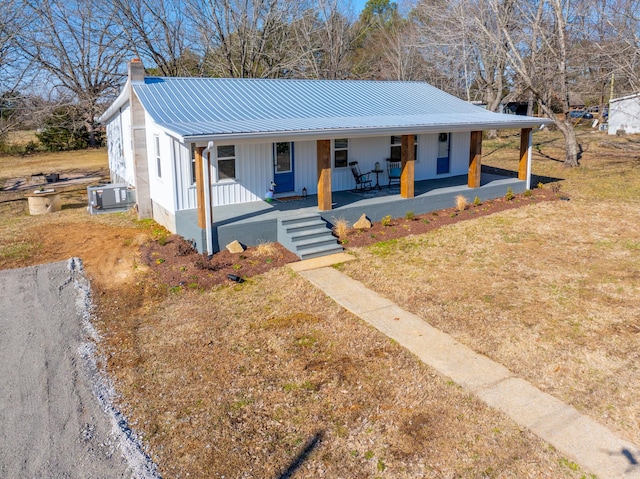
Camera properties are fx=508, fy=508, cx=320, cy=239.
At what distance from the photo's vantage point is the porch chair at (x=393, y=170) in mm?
16109

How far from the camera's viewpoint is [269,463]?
502 centimetres

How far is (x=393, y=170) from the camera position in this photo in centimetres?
1611

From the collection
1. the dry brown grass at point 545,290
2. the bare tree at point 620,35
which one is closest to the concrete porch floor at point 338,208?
the dry brown grass at point 545,290

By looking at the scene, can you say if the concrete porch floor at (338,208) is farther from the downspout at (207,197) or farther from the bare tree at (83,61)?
the bare tree at (83,61)

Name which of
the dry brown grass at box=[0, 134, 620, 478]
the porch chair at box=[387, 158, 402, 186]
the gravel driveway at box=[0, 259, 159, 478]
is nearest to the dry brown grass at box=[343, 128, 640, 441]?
the dry brown grass at box=[0, 134, 620, 478]

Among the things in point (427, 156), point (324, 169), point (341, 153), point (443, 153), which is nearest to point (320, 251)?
point (324, 169)

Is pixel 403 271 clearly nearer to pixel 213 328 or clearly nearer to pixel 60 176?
pixel 213 328

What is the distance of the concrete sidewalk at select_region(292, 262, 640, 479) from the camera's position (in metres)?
4.98

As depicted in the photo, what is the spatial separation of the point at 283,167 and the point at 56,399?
362 inches

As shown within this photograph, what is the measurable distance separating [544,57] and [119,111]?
1884 cm

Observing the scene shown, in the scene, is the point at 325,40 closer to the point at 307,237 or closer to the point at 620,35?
the point at 620,35

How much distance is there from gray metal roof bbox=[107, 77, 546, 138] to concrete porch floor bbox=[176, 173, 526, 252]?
75.3 inches

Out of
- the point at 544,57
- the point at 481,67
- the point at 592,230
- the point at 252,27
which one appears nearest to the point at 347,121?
the point at 592,230

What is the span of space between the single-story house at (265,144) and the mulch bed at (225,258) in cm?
42
